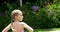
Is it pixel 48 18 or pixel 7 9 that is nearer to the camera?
pixel 48 18

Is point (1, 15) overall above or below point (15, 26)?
below

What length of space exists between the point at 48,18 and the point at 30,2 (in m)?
1.80

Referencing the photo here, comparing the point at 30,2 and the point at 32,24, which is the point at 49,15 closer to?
the point at 32,24

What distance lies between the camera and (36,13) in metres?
9.55

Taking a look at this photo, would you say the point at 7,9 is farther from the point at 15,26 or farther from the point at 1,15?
the point at 15,26

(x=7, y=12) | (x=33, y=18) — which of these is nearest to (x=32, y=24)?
(x=33, y=18)

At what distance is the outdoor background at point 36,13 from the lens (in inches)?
357

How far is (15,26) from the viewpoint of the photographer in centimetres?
381

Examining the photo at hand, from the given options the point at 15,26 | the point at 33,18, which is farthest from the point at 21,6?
the point at 15,26

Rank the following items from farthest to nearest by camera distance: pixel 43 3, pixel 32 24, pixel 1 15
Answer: pixel 43 3 → pixel 1 15 → pixel 32 24

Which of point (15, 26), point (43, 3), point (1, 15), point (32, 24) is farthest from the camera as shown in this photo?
point (43, 3)

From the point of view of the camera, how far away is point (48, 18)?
30.2 feet

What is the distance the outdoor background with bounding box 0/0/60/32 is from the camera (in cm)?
906

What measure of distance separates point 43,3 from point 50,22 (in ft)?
4.43
